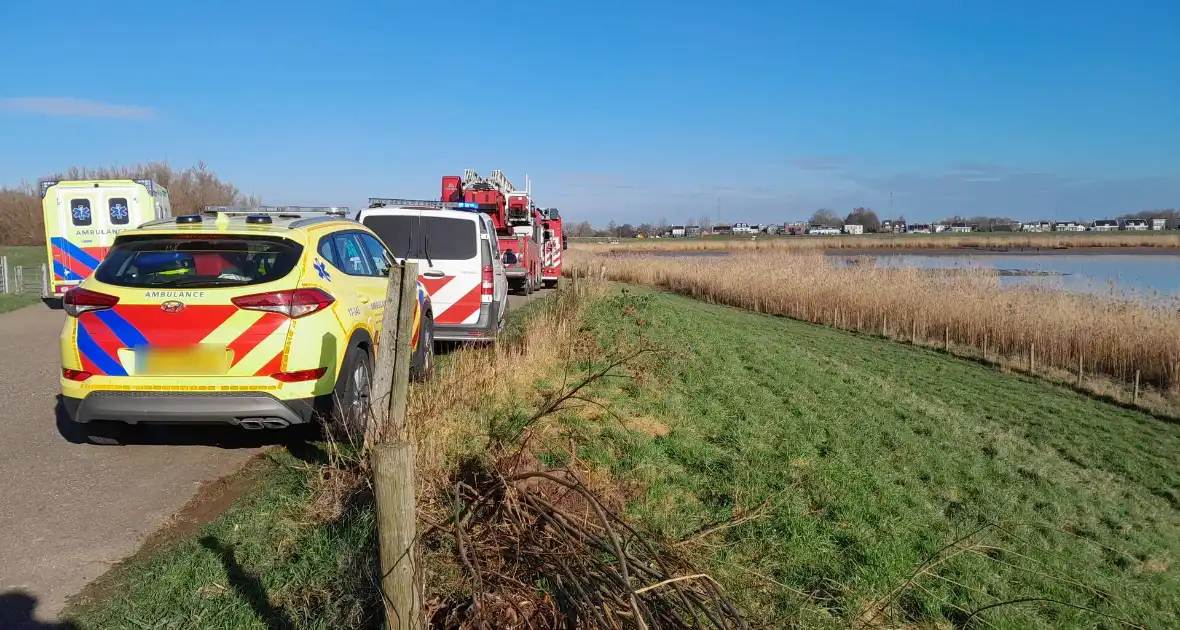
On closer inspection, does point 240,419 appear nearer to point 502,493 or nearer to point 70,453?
point 70,453

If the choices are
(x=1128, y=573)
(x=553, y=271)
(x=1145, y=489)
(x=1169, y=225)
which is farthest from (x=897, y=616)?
(x=1169, y=225)

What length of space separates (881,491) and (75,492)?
5924 millimetres

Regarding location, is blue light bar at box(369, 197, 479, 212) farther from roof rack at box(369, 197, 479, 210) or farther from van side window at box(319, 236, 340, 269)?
van side window at box(319, 236, 340, 269)

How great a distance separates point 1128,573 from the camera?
237 inches

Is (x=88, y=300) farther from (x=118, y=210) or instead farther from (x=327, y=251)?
(x=118, y=210)

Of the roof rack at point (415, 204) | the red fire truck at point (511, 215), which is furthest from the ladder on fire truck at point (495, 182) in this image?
the roof rack at point (415, 204)

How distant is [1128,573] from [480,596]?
18.3 ft

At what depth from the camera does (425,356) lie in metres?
7.80

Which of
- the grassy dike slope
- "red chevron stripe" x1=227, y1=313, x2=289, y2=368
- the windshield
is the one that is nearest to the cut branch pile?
the grassy dike slope

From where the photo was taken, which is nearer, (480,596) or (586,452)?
(480,596)

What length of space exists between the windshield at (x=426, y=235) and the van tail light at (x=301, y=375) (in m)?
4.11

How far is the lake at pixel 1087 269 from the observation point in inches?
706

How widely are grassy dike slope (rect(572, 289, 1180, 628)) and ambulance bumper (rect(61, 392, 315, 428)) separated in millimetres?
2220

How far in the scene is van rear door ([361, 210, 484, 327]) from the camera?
30.1 ft
